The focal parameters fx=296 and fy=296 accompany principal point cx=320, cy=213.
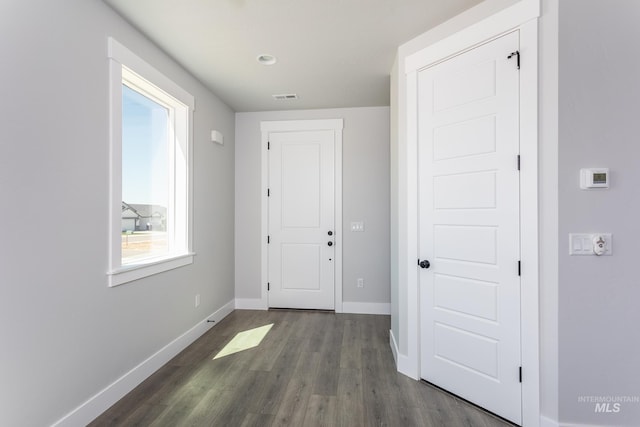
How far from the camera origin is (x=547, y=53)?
5.57 ft

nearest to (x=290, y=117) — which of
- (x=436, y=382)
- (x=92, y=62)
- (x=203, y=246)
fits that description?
(x=203, y=246)

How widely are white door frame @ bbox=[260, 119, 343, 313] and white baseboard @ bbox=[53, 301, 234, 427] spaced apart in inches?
43.2

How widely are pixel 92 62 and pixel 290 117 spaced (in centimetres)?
242

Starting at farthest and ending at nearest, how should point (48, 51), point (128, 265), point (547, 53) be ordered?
point (128, 265) < point (547, 53) < point (48, 51)

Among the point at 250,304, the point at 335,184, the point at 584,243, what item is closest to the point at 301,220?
the point at 335,184

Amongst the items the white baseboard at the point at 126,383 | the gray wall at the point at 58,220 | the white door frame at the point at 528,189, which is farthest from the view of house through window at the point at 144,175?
the white door frame at the point at 528,189

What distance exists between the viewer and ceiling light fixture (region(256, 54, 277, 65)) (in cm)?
263

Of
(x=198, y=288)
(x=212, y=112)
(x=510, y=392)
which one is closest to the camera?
(x=510, y=392)

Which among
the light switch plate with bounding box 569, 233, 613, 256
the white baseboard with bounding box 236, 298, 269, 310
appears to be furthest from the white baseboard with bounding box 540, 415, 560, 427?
the white baseboard with bounding box 236, 298, 269, 310

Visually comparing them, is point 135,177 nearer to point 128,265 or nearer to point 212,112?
point 128,265

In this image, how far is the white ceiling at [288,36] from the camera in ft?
6.53

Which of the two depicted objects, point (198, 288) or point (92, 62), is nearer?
point (92, 62)

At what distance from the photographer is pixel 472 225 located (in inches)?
79.6

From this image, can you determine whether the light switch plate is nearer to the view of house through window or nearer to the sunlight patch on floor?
the sunlight patch on floor
